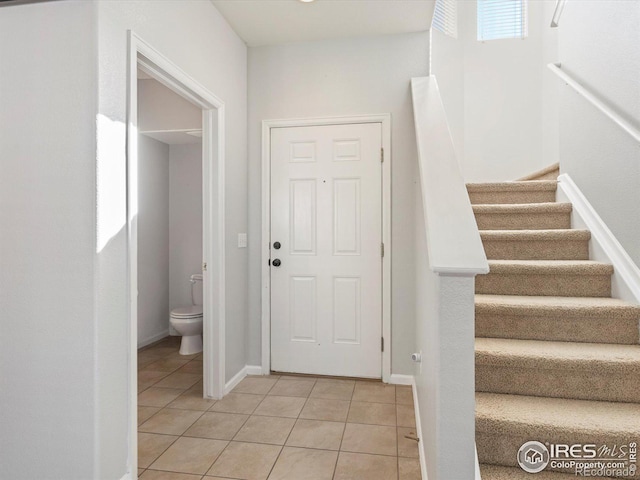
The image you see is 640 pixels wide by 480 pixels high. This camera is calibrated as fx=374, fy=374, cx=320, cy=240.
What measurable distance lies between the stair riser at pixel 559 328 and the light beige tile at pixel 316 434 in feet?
3.28

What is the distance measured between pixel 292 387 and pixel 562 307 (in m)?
1.90

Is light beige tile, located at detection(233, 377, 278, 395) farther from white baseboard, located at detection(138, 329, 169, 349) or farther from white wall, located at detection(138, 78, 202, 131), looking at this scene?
white wall, located at detection(138, 78, 202, 131)

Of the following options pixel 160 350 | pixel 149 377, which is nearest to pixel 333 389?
pixel 149 377

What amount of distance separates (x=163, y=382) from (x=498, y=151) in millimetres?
4140

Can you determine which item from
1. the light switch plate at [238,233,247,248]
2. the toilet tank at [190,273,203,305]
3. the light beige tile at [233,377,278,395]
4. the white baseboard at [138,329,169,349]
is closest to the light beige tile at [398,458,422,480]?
the light beige tile at [233,377,278,395]

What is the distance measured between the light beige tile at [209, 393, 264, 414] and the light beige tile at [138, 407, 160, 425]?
0.37 meters

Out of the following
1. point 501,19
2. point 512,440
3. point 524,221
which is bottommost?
point 512,440

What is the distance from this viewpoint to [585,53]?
2.47 meters

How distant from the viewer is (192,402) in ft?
8.51

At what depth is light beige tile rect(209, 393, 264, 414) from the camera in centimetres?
248

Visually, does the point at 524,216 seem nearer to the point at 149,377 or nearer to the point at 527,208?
the point at 527,208

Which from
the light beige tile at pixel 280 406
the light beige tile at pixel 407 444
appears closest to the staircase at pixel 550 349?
the light beige tile at pixel 407 444

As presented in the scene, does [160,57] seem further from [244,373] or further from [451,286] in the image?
[244,373]

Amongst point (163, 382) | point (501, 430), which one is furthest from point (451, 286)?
point (163, 382)
